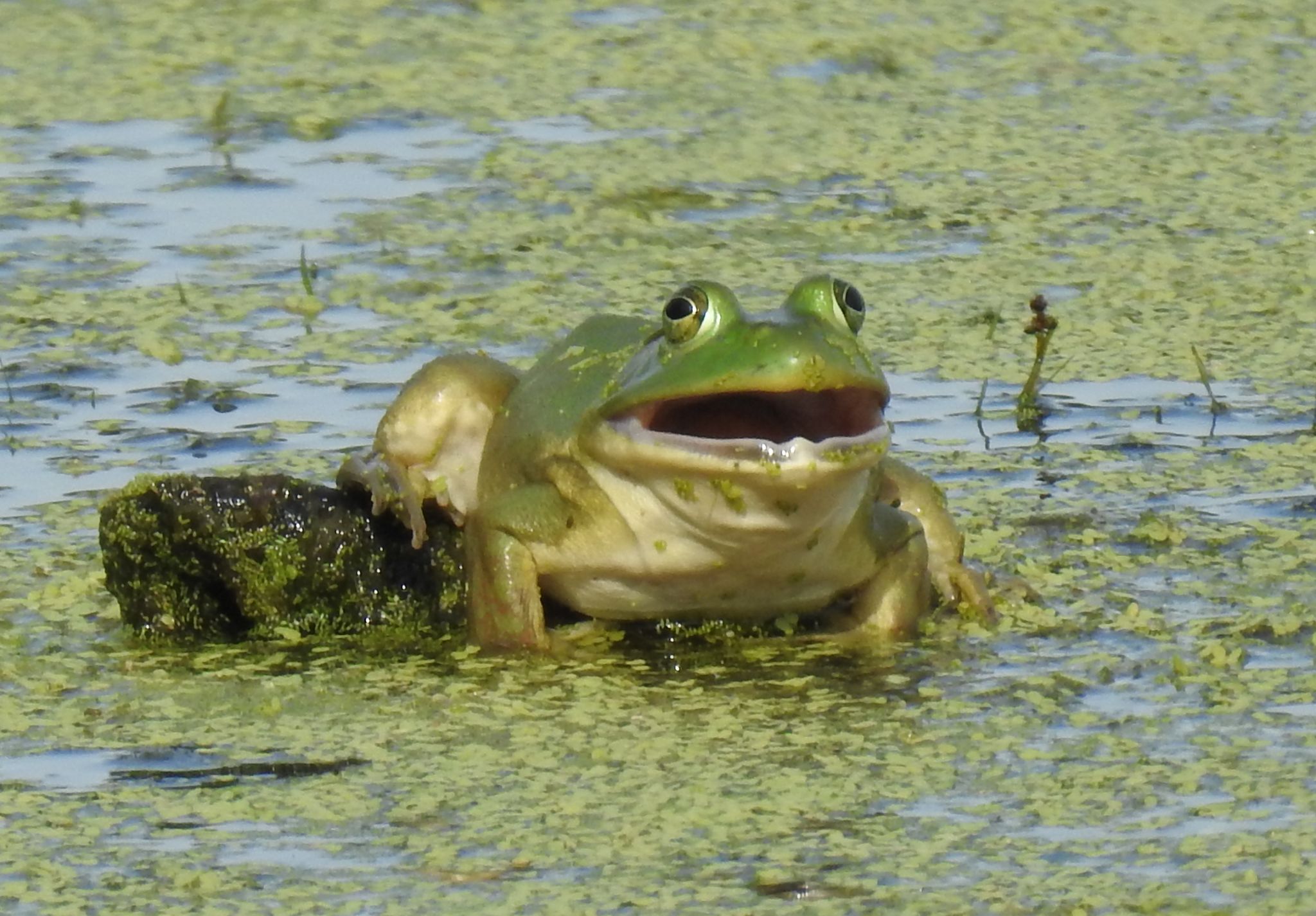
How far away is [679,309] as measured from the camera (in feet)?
16.4

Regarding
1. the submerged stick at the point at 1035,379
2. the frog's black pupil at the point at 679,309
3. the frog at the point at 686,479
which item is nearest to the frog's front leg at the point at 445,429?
the frog at the point at 686,479

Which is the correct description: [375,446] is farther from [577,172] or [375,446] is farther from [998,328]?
[577,172]

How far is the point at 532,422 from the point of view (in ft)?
17.8

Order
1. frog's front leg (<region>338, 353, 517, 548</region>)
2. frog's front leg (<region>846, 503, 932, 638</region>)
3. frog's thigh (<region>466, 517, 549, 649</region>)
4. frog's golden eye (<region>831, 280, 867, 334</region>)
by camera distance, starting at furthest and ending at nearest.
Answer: frog's front leg (<region>338, 353, 517, 548</region>) → frog's front leg (<region>846, 503, 932, 638</region>) → frog's thigh (<region>466, 517, 549, 649</region>) → frog's golden eye (<region>831, 280, 867, 334</region>)

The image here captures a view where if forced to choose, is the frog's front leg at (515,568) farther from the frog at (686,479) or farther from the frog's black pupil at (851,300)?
the frog's black pupil at (851,300)

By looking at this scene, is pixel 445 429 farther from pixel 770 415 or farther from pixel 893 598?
pixel 893 598

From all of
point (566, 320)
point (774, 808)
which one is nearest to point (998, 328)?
point (566, 320)

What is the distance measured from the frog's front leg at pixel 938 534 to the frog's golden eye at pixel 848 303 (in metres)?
0.62

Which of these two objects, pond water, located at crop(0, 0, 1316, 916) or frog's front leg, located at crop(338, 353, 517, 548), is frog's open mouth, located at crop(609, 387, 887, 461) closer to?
pond water, located at crop(0, 0, 1316, 916)

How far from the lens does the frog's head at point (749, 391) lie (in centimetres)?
478

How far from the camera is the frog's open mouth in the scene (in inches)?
191

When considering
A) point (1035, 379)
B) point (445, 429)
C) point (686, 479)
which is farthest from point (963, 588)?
point (1035, 379)

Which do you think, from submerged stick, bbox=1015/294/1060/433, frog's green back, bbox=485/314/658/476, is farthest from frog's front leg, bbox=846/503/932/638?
submerged stick, bbox=1015/294/1060/433

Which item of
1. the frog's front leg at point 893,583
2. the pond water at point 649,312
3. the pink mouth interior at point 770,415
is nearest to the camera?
the pond water at point 649,312
